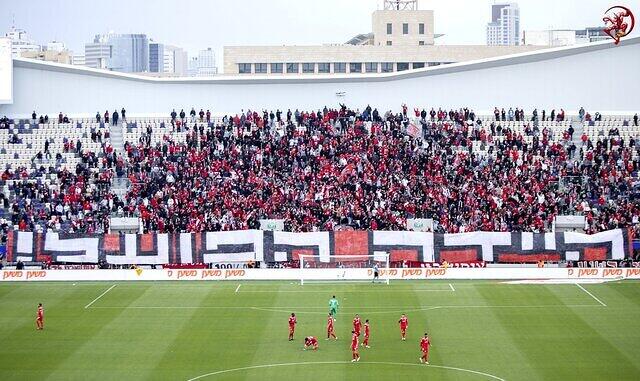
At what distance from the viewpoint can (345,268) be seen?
225 feet

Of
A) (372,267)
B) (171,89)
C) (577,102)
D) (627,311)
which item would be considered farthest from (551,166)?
(171,89)

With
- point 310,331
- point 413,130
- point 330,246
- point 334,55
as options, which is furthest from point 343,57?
point 310,331

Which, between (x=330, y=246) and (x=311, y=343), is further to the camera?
(x=330, y=246)

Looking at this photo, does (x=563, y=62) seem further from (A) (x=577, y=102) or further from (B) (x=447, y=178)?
(B) (x=447, y=178)

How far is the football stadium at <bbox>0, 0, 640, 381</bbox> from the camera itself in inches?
2004

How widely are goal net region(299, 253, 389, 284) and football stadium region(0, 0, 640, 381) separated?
12cm

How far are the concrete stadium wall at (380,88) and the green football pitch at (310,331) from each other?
2421cm

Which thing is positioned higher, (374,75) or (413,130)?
(374,75)

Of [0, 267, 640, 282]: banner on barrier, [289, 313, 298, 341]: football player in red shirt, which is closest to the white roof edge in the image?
[0, 267, 640, 282]: banner on barrier

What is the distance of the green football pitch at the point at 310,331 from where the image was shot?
4716 centimetres

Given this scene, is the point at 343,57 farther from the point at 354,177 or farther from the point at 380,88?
the point at 354,177

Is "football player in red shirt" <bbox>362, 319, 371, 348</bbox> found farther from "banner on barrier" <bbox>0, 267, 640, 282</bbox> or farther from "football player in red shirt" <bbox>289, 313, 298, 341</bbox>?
"banner on barrier" <bbox>0, 267, 640, 282</bbox>

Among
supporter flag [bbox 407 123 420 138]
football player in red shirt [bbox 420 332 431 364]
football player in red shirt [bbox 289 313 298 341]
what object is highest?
supporter flag [bbox 407 123 420 138]

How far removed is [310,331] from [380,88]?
3713cm
